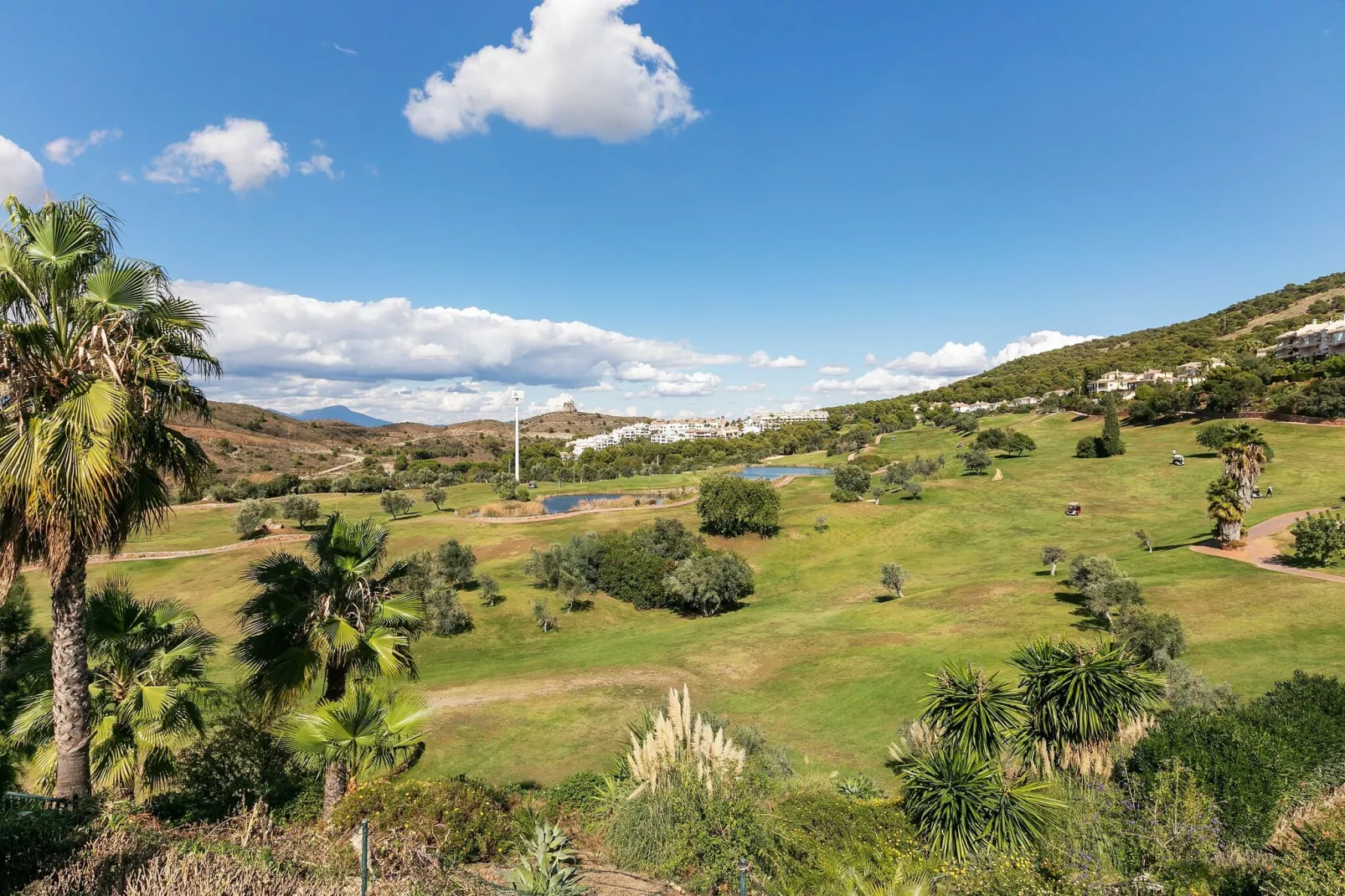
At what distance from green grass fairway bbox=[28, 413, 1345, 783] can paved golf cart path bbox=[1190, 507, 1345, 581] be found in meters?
1.08

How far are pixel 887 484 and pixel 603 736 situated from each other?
53.7 metres

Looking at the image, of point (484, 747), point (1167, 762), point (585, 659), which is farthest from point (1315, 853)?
point (585, 659)

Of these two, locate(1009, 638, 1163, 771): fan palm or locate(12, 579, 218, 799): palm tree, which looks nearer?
locate(12, 579, 218, 799): palm tree

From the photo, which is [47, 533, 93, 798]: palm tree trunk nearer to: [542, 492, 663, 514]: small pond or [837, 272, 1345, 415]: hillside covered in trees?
[542, 492, 663, 514]: small pond

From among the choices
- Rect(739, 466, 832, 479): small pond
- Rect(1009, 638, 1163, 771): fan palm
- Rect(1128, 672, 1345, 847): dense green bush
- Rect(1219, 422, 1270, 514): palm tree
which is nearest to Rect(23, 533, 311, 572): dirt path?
Rect(1009, 638, 1163, 771): fan palm

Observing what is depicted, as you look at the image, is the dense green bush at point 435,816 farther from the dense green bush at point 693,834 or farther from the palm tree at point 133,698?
the palm tree at point 133,698

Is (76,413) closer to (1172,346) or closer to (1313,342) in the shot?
(1313,342)

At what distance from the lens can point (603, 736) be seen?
19.1 m

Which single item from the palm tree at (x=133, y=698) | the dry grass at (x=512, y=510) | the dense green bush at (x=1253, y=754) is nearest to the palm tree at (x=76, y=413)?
the palm tree at (x=133, y=698)

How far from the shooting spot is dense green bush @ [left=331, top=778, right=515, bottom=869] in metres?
7.84

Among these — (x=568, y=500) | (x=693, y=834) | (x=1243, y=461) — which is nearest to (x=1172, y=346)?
(x=1243, y=461)

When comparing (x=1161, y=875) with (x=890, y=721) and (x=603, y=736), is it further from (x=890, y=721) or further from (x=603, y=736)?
(x=603, y=736)

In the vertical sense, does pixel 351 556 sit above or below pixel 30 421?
below

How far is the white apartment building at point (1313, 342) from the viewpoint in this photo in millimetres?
83875
